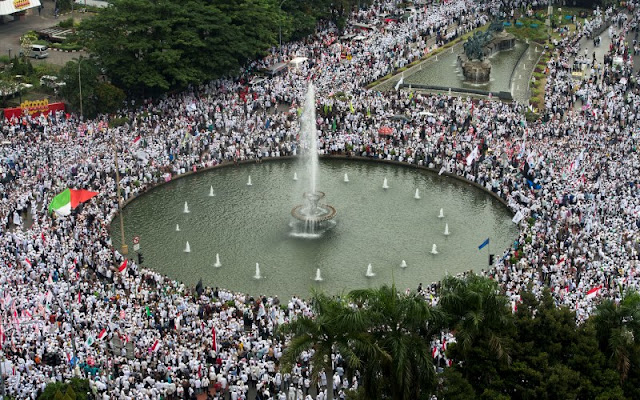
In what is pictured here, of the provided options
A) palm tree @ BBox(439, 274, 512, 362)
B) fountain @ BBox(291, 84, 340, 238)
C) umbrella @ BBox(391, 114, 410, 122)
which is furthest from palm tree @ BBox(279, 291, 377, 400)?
umbrella @ BBox(391, 114, 410, 122)

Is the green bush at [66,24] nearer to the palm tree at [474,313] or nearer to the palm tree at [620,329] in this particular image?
the palm tree at [474,313]

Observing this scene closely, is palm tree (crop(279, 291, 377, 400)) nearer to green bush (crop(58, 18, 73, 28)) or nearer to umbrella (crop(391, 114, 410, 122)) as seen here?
umbrella (crop(391, 114, 410, 122))

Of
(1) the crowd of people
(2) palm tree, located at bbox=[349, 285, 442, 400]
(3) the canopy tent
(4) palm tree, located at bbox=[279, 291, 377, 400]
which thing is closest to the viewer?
(4) palm tree, located at bbox=[279, 291, 377, 400]

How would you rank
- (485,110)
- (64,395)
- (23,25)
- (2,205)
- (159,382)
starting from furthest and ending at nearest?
(23,25)
(485,110)
(2,205)
(159,382)
(64,395)

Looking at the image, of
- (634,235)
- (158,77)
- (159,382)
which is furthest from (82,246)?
(634,235)

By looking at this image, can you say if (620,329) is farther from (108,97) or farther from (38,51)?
(38,51)

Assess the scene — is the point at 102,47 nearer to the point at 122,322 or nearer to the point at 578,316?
the point at 122,322

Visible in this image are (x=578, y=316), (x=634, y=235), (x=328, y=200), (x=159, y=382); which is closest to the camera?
(x=159, y=382)
